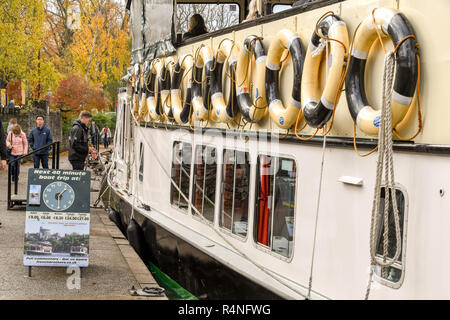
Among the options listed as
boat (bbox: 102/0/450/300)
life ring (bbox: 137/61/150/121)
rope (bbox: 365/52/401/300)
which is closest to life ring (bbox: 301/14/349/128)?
boat (bbox: 102/0/450/300)

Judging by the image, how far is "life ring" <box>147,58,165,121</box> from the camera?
9.82 meters

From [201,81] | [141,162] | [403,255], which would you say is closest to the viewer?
[403,255]

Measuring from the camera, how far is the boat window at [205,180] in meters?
7.85

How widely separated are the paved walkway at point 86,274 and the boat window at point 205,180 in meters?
1.05

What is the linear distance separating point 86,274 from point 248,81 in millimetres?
3029

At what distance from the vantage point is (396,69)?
4.32m

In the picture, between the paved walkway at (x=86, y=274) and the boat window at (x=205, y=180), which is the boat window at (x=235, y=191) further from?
the paved walkway at (x=86, y=274)

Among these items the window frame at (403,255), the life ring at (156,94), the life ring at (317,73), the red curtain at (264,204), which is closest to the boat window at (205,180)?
the red curtain at (264,204)

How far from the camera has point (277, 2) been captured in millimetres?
9891

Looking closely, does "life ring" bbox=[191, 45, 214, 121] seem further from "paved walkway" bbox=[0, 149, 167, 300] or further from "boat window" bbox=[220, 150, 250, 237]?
"paved walkway" bbox=[0, 149, 167, 300]

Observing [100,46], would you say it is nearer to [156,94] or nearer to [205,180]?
[156,94]

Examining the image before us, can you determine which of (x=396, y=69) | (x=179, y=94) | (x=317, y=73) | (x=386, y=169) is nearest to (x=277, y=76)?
(x=317, y=73)
